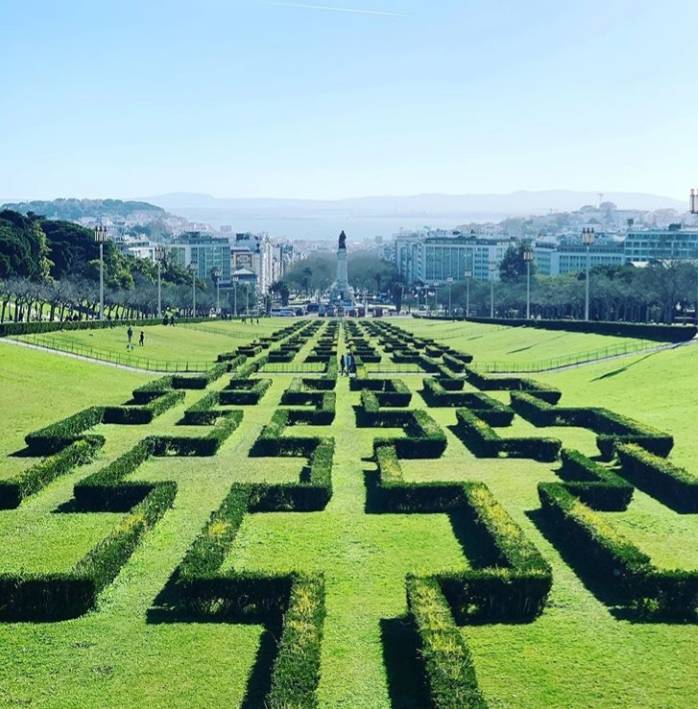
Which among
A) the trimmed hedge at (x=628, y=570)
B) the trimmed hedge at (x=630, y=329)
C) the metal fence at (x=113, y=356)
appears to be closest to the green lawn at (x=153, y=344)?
the metal fence at (x=113, y=356)

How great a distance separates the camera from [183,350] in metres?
69.1

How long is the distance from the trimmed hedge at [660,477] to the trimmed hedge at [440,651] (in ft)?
31.5

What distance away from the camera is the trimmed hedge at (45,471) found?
2197cm

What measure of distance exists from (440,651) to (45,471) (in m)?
14.7

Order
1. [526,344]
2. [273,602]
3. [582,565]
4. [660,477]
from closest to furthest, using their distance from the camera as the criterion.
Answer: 1. [273,602]
2. [582,565]
3. [660,477]
4. [526,344]

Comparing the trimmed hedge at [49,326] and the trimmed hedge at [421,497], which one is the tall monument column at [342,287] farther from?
the trimmed hedge at [421,497]

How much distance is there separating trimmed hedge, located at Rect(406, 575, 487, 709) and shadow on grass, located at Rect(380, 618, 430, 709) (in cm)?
31

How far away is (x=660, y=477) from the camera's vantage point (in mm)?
23344

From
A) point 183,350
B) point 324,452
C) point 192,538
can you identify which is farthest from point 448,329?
point 192,538

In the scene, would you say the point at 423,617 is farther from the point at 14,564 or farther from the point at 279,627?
the point at 14,564

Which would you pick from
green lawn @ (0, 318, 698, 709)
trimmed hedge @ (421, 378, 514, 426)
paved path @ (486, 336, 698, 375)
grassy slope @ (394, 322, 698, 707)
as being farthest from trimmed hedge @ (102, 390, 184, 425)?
paved path @ (486, 336, 698, 375)

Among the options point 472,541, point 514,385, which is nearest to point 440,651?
point 472,541

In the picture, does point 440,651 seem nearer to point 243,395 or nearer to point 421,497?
point 421,497

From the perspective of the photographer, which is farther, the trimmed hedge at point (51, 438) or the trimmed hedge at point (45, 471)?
the trimmed hedge at point (51, 438)
